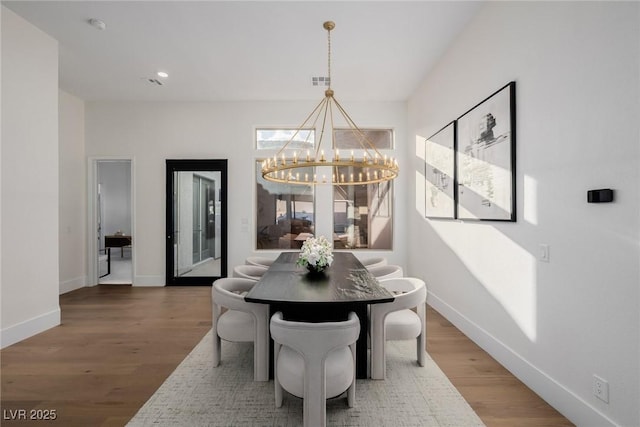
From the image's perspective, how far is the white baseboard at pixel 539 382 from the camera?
5.82ft

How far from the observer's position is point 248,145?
17.5 feet

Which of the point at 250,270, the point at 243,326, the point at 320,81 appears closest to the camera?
the point at 243,326

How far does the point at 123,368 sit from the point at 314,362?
201 centimetres

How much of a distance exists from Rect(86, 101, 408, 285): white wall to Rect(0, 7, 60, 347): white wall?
1829mm

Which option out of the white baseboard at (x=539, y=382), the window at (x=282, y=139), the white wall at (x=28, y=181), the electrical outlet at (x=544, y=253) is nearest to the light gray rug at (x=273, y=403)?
the white baseboard at (x=539, y=382)

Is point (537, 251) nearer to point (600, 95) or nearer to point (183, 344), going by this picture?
point (600, 95)

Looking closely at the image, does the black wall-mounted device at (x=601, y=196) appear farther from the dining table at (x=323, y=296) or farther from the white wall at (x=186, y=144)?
the white wall at (x=186, y=144)

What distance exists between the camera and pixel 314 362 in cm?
163

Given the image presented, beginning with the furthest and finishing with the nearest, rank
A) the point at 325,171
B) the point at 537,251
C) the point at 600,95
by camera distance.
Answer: the point at 325,171, the point at 537,251, the point at 600,95

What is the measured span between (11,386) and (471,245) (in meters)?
4.28

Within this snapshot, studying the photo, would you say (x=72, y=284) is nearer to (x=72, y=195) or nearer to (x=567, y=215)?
(x=72, y=195)

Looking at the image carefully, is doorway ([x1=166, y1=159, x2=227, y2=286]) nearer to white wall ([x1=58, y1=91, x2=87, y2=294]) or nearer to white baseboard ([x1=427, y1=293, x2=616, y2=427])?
white wall ([x1=58, y1=91, x2=87, y2=294])

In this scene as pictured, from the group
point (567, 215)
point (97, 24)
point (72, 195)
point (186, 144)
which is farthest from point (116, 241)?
point (567, 215)

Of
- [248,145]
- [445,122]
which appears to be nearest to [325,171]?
[248,145]
